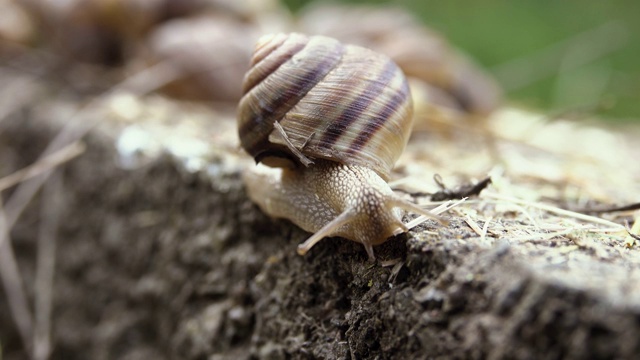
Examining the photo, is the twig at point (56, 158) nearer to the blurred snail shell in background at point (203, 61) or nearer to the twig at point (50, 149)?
the twig at point (50, 149)

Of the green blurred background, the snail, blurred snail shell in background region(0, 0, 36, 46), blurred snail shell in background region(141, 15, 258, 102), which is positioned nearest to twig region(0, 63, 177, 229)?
blurred snail shell in background region(141, 15, 258, 102)

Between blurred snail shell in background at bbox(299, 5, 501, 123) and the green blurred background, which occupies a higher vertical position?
blurred snail shell in background at bbox(299, 5, 501, 123)

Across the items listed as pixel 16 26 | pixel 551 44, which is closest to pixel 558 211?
pixel 16 26

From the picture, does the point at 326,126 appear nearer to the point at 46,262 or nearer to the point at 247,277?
the point at 247,277

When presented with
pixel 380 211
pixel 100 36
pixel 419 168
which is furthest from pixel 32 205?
pixel 380 211

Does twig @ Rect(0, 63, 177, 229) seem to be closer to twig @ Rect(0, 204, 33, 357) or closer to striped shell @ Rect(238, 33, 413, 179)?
twig @ Rect(0, 204, 33, 357)
